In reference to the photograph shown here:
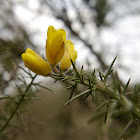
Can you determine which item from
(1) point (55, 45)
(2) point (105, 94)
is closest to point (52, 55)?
(1) point (55, 45)

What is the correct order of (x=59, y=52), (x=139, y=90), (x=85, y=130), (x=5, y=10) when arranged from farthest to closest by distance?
1. (x=85, y=130)
2. (x=5, y=10)
3. (x=59, y=52)
4. (x=139, y=90)

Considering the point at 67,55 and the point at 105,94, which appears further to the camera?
the point at 67,55

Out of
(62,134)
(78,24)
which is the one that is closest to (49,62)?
(78,24)

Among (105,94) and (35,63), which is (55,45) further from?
(105,94)

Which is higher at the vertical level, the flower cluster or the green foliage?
the flower cluster

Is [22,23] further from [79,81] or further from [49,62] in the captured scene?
[79,81]

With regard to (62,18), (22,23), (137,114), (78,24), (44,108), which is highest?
(78,24)

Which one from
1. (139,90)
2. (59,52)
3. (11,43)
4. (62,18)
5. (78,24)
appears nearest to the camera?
(139,90)
